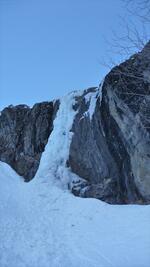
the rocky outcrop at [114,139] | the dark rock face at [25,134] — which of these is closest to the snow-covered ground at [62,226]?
the rocky outcrop at [114,139]

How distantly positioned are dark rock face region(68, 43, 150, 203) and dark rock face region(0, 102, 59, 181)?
4.03m

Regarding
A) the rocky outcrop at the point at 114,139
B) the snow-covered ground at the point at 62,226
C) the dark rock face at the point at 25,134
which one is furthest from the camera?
the dark rock face at the point at 25,134

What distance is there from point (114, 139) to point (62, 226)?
3836mm

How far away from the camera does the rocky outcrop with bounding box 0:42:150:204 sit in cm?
1126

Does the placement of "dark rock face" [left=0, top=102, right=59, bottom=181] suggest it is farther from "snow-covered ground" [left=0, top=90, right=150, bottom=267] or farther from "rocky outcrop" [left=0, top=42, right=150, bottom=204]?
"snow-covered ground" [left=0, top=90, right=150, bottom=267]

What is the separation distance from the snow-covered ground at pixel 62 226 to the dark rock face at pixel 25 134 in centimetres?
198

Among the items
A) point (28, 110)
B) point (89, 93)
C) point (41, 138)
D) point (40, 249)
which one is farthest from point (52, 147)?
point (40, 249)

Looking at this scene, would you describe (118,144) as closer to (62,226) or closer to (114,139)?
(114,139)

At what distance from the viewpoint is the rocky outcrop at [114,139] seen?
11.3 metres

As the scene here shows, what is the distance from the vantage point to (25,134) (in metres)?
19.9

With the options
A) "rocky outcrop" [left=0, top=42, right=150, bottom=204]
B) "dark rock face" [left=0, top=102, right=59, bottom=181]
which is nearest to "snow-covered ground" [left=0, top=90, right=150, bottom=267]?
"rocky outcrop" [left=0, top=42, right=150, bottom=204]

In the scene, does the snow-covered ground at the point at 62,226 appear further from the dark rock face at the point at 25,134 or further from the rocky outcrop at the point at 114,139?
the dark rock face at the point at 25,134

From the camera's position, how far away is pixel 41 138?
60.7 ft

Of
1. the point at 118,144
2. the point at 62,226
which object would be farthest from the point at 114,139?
the point at 62,226
